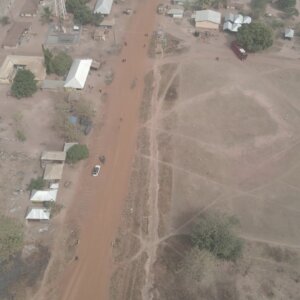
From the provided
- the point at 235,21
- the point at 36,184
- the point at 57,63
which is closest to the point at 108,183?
the point at 36,184

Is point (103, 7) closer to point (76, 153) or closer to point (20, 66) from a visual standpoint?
point (20, 66)

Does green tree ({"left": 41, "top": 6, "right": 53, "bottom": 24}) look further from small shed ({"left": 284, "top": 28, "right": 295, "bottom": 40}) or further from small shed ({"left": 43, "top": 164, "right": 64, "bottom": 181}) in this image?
small shed ({"left": 284, "top": 28, "right": 295, "bottom": 40})

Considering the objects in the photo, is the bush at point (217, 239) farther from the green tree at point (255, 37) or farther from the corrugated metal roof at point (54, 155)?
the green tree at point (255, 37)

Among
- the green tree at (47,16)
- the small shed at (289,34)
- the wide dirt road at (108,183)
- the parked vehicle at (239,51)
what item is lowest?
the wide dirt road at (108,183)

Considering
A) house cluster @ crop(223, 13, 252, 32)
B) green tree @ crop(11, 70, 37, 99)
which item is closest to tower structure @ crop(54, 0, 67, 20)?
green tree @ crop(11, 70, 37, 99)

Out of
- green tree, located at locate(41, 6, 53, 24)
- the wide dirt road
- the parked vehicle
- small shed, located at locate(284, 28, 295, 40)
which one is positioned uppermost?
green tree, located at locate(41, 6, 53, 24)

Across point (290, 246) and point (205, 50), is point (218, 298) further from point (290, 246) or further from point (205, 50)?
point (205, 50)

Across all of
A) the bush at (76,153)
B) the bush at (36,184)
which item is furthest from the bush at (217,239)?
the bush at (36,184)
